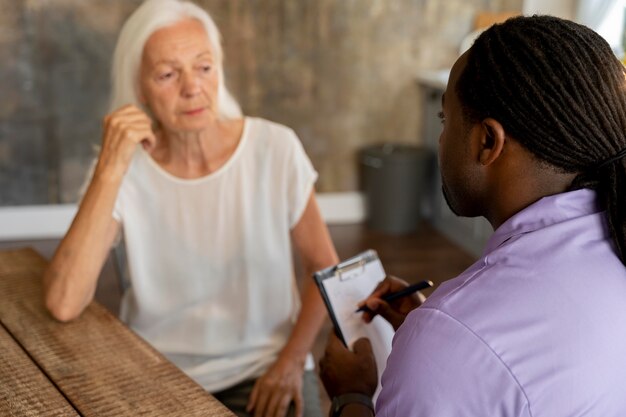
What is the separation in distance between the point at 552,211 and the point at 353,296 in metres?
0.58

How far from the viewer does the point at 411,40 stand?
4895 mm

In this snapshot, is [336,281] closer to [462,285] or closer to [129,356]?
[129,356]

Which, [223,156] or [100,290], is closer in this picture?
[223,156]

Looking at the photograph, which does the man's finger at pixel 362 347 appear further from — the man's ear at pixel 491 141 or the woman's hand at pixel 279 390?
the man's ear at pixel 491 141

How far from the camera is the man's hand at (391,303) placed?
4.89 feet

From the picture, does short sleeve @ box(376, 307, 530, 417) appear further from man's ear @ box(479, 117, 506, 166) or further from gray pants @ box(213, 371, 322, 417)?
gray pants @ box(213, 371, 322, 417)

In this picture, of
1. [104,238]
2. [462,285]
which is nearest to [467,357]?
[462,285]

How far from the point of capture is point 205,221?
197 centimetres

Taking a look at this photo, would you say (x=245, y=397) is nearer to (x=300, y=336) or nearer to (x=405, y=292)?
(x=300, y=336)

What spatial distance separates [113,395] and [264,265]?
709mm

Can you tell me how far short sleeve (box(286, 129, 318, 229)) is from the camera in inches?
76.9

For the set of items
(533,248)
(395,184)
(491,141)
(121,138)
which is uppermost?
(491,141)

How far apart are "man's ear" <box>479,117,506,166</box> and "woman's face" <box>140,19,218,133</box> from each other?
3.28 feet

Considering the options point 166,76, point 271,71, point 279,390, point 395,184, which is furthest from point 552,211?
point 271,71
